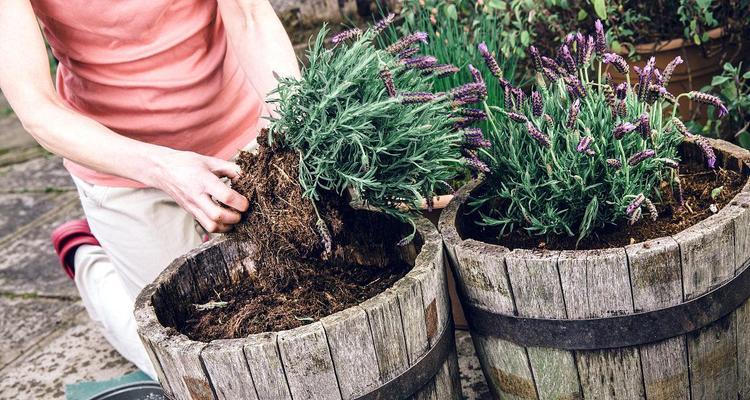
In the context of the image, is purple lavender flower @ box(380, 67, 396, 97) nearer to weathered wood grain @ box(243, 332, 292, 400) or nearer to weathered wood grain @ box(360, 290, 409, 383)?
weathered wood grain @ box(360, 290, 409, 383)

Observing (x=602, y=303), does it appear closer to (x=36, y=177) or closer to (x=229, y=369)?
(x=229, y=369)

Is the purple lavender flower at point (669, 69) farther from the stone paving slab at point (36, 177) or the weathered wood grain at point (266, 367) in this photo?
the stone paving slab at point (36, 177)

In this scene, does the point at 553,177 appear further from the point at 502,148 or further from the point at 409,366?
the point at 409,366

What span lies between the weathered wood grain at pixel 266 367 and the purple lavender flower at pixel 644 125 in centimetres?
91

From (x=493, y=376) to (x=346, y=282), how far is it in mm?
435

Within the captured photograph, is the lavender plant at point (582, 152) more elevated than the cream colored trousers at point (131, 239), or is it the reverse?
the lavender plant at point (582, 152)

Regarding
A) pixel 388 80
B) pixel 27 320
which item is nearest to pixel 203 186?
pixel 388 80

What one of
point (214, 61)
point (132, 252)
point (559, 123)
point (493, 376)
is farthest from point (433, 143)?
point (132, 252)

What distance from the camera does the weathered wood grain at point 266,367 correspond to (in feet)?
5.31

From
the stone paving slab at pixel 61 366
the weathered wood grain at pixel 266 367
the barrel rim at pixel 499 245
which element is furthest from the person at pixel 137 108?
the barrel rim at pixel 499 245

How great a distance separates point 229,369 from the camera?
165 cm

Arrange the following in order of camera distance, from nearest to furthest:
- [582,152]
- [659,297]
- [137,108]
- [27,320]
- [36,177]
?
[659,297] < [582,152] < [137,108] < [27,320] < [36,177]

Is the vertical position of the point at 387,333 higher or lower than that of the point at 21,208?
higher

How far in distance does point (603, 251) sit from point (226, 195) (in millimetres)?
830
